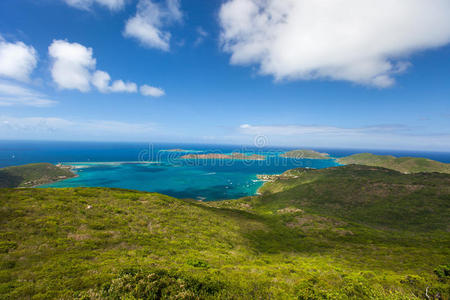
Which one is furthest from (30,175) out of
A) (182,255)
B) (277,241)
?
(277,241)

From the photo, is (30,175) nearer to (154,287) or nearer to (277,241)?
(277,241)

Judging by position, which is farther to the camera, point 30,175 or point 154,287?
point 30,175

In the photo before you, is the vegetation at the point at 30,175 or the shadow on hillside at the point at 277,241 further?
the vegetation at the point at 30,175

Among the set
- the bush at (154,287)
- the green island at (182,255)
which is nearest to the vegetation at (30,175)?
the green island at (182,255)

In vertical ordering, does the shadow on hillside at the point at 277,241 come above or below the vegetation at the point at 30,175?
above

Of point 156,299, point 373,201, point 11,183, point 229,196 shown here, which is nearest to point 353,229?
point 373,201

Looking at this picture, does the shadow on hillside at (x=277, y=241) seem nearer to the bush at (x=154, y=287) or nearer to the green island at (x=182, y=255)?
the green island at (x=182, y=255)

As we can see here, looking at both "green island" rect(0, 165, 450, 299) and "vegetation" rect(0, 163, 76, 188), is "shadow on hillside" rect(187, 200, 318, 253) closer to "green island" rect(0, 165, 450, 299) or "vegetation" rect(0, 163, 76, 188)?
"green island" rect(0, 165, 450, 299)
